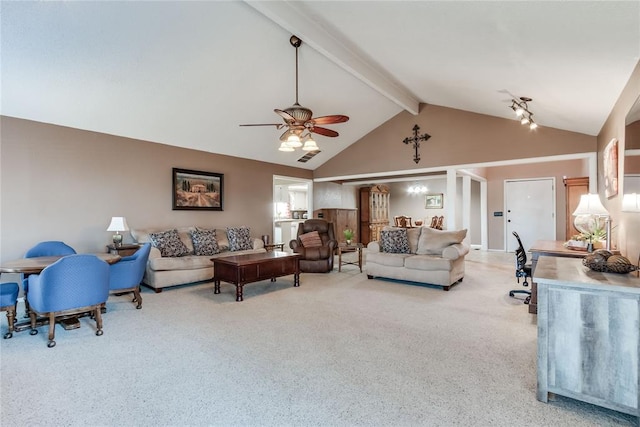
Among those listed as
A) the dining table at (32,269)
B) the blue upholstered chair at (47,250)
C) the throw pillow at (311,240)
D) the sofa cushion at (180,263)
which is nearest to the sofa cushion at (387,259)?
the throw pillow at (311,240)

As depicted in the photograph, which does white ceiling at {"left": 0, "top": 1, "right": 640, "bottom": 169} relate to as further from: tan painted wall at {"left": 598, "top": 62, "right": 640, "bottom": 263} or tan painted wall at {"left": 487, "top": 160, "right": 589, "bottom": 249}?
tan painted wall at {"left": 487, "top": 160, "right": 589, "bottom": 249}

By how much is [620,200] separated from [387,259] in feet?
9.57

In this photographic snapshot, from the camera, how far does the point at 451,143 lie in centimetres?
645

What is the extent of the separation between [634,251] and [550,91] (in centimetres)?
196

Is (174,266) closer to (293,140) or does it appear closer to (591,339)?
(293,140)

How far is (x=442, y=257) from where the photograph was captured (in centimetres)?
486

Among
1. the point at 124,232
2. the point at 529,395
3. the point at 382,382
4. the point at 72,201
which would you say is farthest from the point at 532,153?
the point at 72,201

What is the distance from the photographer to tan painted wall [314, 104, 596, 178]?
216 inches

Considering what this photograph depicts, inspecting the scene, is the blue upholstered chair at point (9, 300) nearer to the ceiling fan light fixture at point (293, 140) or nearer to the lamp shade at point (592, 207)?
the ceiling fan light fixture at point (293, 140)

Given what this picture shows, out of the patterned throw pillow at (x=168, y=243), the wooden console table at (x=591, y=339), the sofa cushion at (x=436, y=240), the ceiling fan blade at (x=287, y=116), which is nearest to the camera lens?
the wooden console table at (x=591, y=339)

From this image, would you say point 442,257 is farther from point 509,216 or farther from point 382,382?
point 509,216

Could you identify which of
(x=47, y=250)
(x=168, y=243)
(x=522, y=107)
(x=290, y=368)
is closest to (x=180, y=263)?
(x=168, y=243)

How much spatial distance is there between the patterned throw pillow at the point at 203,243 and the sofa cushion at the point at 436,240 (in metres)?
3.52

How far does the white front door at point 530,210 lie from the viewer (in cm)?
783
